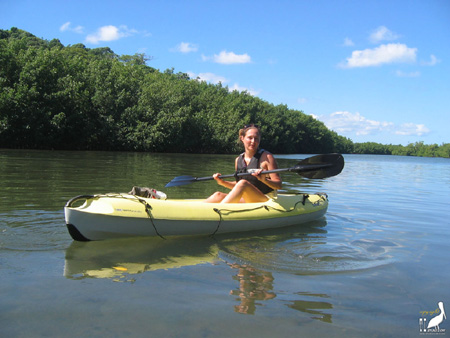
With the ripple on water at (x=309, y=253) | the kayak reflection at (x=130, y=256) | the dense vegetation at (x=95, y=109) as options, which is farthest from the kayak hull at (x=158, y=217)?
the dense vegetation at (x=95, y=109)

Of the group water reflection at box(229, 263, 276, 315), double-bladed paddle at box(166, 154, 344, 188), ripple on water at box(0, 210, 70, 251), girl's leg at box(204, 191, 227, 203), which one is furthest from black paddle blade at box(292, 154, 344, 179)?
ripple on water at box(0, 210, 70, 251)

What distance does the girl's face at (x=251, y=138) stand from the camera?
5156 mm

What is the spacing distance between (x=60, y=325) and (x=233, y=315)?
109cm

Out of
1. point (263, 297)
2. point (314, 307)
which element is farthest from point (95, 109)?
point (314, 307)

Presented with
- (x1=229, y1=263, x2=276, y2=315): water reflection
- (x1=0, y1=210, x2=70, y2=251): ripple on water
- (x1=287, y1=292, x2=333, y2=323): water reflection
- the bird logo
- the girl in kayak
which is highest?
the girl in kayak

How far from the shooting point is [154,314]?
254 cm

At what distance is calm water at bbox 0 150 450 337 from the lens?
2445 mm

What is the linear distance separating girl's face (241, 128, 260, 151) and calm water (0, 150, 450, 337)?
1190 millimetres

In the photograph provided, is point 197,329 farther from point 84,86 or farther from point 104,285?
point 84,86

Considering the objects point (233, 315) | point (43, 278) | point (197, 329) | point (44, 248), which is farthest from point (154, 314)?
point (44, 248)

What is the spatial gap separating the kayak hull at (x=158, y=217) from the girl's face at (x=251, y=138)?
792mm

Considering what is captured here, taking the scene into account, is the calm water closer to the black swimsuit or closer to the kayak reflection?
the kayak reflection

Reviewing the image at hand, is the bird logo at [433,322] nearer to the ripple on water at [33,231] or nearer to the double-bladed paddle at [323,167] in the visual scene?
the double-bladed paddle at [323,167]

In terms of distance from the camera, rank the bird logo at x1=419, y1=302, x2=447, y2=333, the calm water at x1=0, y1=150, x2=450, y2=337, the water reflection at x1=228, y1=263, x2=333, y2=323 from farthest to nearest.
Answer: the water reflection at x1=228, y1=263, x2=333, y2=323
the bird logo at x1=419, y1=302, x2=447, y2=333
the calm water at x1=0, y1=150, x2=450, y2=337
